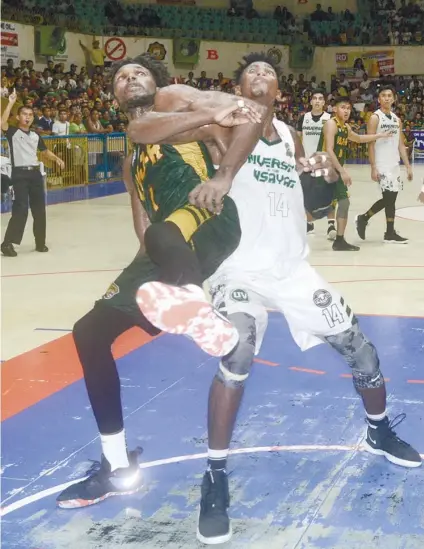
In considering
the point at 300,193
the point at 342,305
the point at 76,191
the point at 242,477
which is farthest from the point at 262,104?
the point at 76,191

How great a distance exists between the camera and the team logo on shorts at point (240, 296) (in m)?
3.45

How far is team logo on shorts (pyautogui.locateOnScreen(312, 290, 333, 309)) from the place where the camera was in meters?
3.57

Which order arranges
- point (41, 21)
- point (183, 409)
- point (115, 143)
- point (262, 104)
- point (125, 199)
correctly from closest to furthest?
point (262, 104) < point (183, 409) < point (125, 199) < point (115, 143) < point (41, 21)

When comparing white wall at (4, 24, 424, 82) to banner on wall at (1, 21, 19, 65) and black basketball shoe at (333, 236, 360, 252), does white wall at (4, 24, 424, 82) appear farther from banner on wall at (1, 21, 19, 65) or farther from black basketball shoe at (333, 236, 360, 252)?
black basketball shoe at (333, 236, 360, 252)

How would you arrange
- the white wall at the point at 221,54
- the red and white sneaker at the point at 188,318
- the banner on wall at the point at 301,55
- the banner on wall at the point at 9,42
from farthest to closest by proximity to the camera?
the banner on wall at the point at 301,55 < the white wall at the point at 221,54 < the banner on wall at the point at 9,42 < the red and white sneaker at the point at 188,318

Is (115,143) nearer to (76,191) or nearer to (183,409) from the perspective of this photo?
(76,191)

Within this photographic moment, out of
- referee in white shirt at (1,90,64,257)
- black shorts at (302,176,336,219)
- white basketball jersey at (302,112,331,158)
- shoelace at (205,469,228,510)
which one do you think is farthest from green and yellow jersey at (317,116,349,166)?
shoelace at (205,469,228,510)

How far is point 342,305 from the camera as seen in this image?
143 inches

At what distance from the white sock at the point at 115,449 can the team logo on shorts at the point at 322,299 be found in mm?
1023

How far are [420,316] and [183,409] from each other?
9.90ft

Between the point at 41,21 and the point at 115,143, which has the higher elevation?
the point at 41,21

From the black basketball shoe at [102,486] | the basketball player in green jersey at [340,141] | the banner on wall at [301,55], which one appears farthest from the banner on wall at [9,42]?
the black basketball shoe at [102,486]

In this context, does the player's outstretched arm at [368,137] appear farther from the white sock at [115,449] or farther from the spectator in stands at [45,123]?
the spectator in stands at [45,123]

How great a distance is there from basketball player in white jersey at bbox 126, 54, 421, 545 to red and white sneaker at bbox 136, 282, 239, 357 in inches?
11.9
